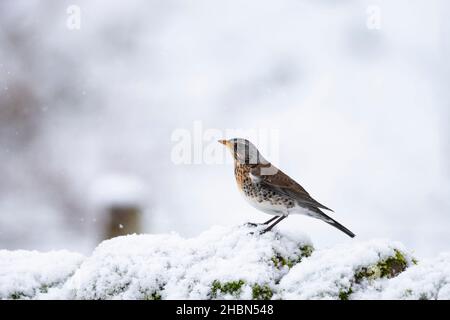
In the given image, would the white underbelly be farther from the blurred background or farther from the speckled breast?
the blurred background

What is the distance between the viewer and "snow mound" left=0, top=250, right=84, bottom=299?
306 centimetres

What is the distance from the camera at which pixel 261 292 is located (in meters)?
2.81

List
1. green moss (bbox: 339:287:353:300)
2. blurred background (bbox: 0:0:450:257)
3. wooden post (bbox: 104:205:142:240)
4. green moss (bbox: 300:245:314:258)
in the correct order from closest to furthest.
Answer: green moss (bbox: 339:287:353:300) → green moss (bbox: 300:245:314:258) → wooden post (bbox: 104:205:142:240) → blurred background (bbox: 0:0:450:257)

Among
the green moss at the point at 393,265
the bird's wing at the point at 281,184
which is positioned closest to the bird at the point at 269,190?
the bird's wing at the point at 281,184

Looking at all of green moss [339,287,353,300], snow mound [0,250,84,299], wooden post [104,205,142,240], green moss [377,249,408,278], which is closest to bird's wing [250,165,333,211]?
green moss [377,249,408,278]

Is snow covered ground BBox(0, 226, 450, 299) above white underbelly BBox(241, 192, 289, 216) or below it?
below

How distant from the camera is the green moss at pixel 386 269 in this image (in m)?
2.86

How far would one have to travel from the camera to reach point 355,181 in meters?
9.52

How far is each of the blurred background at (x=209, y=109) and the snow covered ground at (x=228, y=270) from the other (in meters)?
2.40

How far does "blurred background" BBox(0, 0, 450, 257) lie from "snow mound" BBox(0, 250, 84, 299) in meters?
2.19

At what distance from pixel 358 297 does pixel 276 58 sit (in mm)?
10417

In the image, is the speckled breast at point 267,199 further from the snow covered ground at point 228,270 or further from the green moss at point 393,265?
the green moss at point 393,265

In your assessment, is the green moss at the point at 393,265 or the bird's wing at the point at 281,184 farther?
the bird's wing at the point at 281,184
